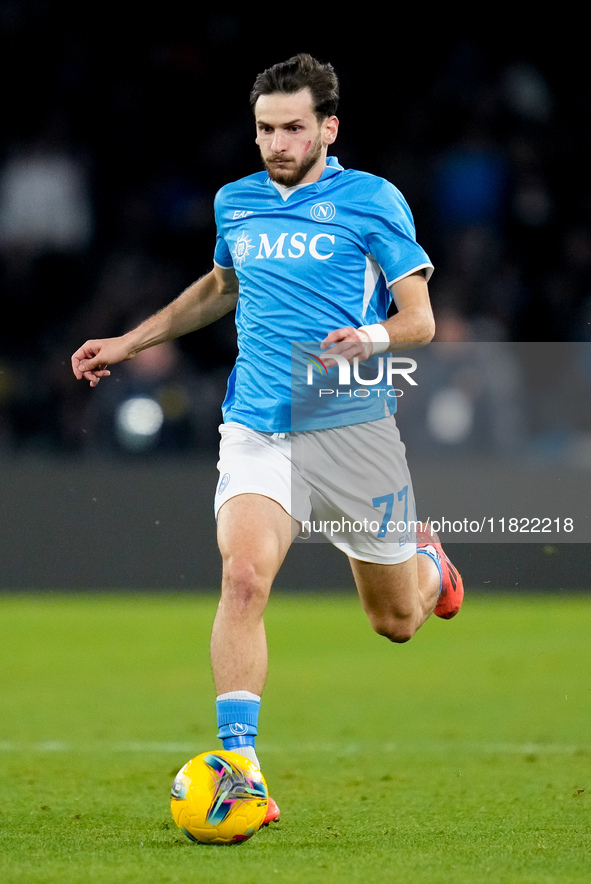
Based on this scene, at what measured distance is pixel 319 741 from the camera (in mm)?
6605

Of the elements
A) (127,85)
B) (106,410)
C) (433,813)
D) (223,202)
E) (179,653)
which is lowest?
(179,653)

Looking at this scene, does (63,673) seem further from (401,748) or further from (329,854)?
(329,854)

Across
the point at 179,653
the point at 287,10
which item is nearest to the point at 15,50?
the point at 287,10

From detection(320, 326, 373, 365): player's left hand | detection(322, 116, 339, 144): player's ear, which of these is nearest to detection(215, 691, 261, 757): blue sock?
detection(320, 326, 373, 365): player's left hand

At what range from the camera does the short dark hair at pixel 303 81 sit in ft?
16.1

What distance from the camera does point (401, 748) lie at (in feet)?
21.1

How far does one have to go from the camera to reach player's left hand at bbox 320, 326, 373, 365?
4.32m

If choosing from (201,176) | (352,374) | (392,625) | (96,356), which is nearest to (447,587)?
(392,625)

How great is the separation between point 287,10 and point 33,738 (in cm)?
1041

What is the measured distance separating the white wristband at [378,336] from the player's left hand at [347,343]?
0.30 ft

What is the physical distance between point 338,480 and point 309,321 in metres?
0.57

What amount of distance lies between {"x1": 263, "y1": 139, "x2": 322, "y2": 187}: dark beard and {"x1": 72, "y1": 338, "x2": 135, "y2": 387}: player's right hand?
2.78 feet

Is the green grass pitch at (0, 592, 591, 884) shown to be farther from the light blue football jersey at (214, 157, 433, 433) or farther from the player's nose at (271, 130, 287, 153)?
the player's nose at (271, 130, 287, 153)

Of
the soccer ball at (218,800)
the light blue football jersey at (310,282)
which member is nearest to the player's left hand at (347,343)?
the light blue football jersey at (310,282)
